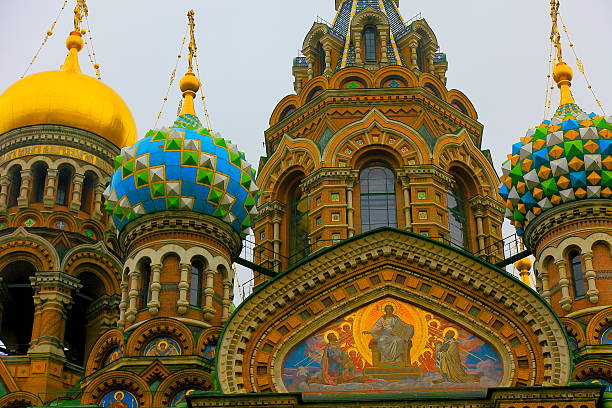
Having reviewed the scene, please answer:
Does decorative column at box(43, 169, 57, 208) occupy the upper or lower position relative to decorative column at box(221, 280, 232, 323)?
upper

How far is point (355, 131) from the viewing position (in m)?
21.4

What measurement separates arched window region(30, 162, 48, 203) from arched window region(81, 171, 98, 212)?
0.77 m

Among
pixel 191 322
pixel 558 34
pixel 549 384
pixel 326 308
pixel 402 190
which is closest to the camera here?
pixel 549 384

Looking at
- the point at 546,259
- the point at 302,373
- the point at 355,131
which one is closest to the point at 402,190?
→ the point at 355,131

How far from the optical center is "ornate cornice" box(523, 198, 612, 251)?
→ 60.4ft

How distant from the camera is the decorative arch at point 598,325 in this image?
1723 cm

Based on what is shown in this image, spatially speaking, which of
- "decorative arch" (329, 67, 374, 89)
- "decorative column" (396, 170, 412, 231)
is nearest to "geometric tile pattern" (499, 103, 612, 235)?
"decorative column" (396, 170, 412, 231)

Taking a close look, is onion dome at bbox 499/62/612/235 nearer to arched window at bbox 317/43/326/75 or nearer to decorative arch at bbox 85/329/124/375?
arched window at bbox 317/43/326/75

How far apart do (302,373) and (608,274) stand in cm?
558

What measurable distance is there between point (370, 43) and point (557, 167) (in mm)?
6270

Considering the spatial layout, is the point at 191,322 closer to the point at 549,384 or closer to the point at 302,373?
the point at 302,373

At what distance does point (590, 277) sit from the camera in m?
18.0

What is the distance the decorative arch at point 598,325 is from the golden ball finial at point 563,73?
17.9 feet

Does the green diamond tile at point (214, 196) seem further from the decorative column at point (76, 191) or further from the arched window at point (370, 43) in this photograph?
the arched window at point (370, 43)
